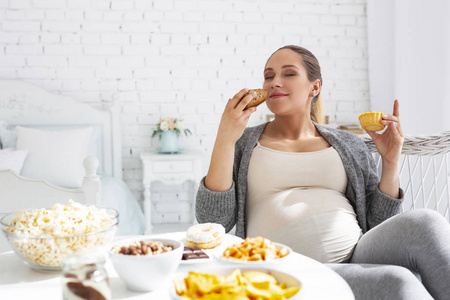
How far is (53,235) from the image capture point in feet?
2.52

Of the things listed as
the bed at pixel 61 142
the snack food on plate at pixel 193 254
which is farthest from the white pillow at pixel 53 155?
the snack food on plate at pixel 193 254

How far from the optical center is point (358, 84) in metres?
3.51

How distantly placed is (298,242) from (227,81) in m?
2.24

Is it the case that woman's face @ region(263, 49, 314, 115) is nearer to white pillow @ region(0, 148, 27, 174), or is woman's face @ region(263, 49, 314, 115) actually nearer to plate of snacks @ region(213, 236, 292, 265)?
plate of snacks @ region(213, 236, 292, 265)

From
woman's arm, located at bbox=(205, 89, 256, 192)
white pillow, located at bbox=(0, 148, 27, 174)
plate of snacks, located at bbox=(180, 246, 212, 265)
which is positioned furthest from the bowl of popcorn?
white pillow, located at bbox=(0, 148, 27, 174)

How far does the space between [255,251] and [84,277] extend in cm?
37

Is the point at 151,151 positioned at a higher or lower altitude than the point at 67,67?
lower

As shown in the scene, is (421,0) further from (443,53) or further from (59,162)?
(59,162)

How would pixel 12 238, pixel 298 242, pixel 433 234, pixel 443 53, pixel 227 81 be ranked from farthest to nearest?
1. pixel 227 81
2. pixel 443 53
3. pixel 298 242
4. pixel 433 234
5. pixel 12 238

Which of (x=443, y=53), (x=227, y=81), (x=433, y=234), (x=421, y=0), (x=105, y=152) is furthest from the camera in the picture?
(x=227, y=81)

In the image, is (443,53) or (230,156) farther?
(443,53)

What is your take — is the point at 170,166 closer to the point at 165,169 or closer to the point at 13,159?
the point at 165,169

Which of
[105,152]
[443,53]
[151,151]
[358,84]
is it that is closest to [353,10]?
[358,84]

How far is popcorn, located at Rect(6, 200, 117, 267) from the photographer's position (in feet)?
2.51
